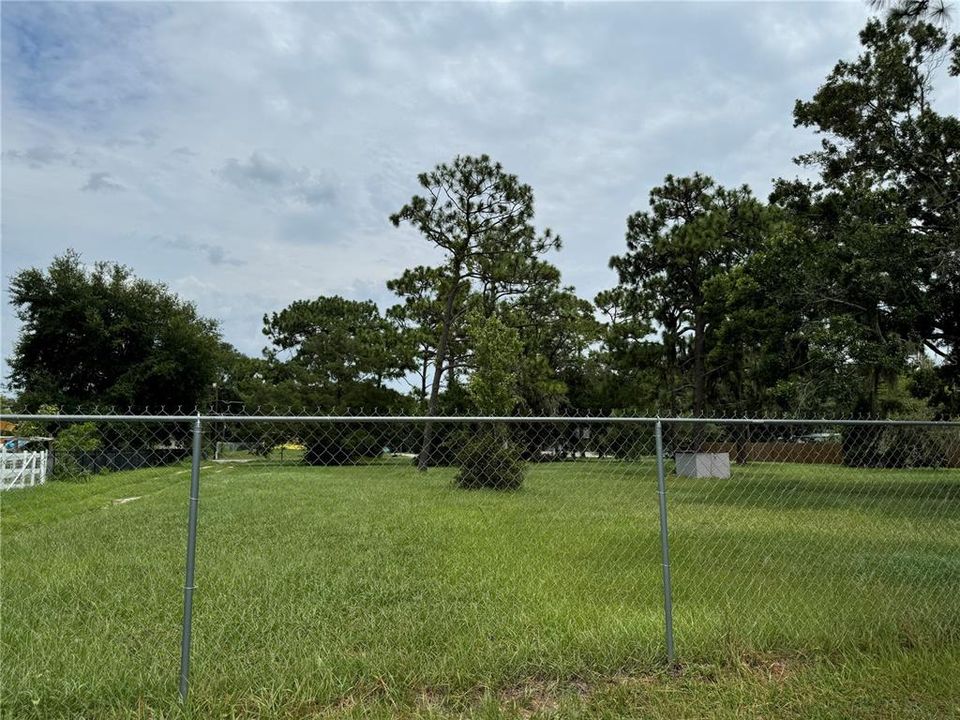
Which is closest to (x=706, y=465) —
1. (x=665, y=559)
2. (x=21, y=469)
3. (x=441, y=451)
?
(x=441, y=451)

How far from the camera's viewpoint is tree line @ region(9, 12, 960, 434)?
12.2m

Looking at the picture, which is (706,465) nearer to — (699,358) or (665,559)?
(699,358)

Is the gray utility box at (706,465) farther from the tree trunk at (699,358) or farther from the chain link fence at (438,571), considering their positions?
the tree trunk at (699,358)

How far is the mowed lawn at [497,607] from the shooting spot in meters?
3.46

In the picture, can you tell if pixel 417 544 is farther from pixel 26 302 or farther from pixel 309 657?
pixel 26 302

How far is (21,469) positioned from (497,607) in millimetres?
13150

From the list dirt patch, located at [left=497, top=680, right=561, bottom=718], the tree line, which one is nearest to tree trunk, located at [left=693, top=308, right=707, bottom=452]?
the tree line

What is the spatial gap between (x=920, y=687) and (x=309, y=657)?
3554mm

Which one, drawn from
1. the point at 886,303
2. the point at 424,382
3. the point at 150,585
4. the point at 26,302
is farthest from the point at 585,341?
the point at 150,585

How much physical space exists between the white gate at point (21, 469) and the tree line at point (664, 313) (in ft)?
27.5

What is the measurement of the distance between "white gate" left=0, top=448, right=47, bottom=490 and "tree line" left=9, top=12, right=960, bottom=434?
27.5 ft

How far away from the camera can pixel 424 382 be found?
37500 mm

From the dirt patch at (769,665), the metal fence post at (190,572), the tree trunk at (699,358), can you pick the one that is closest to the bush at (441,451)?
the metal fence post at (190,572)

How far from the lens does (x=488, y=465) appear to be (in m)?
12.4
